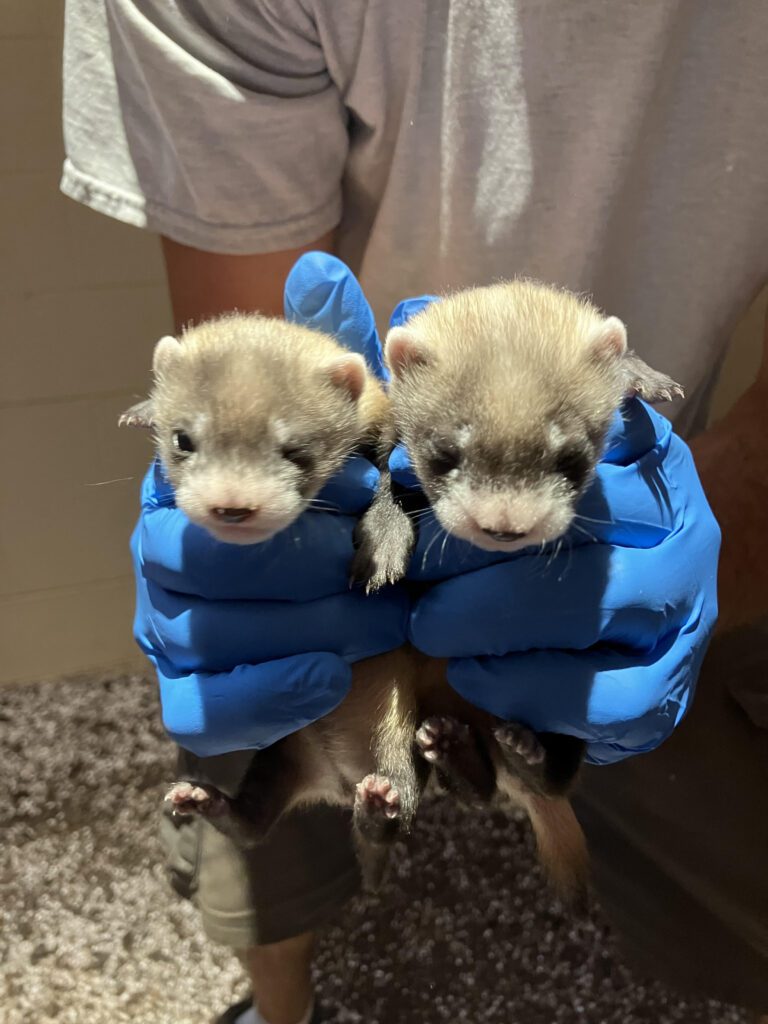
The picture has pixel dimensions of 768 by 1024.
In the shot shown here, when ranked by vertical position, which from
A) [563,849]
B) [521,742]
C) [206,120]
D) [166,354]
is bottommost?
[563,849]

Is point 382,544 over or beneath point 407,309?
beneath

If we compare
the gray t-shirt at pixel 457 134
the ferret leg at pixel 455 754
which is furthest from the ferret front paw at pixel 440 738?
the gray t-shirt at pixel 457 134

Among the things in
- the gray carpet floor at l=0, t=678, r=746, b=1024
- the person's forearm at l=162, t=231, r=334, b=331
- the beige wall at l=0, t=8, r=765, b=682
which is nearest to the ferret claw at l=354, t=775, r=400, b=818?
the person's forearm at l=162, t=231, r=334, b=331

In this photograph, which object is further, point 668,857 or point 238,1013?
point 238,1013

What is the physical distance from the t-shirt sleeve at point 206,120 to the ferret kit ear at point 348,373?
288 millimetres

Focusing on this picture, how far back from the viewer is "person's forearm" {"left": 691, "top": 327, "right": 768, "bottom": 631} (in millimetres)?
1105

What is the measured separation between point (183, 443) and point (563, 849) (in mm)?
631

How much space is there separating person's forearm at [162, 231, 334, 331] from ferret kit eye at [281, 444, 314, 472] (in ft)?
1.26

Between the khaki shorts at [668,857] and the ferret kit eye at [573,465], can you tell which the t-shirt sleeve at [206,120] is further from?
the khaki shorts at [668,857]

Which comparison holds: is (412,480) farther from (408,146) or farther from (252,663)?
(408,146)

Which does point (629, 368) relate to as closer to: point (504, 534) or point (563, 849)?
point (504, 534)

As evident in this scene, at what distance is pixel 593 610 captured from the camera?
0.85 m

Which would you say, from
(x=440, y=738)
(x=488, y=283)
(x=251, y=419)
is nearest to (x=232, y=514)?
(x=251, y=419)

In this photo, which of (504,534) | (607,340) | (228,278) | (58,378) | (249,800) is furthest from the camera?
(58,378)
